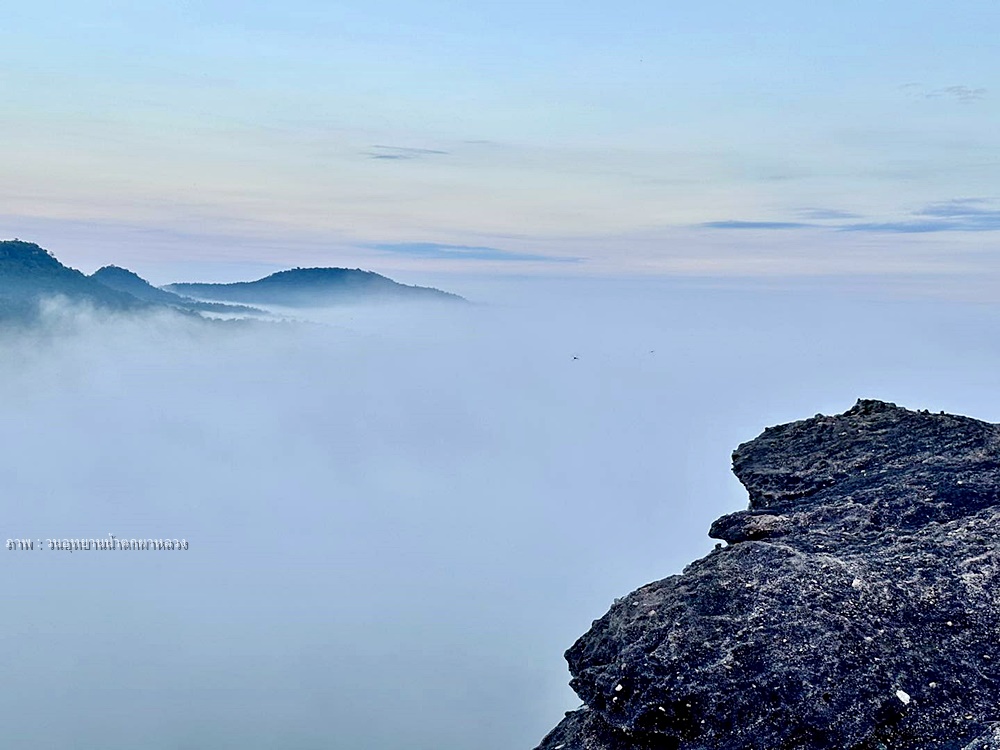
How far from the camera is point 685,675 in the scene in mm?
20797

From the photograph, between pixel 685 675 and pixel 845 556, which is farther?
pixel 845 556

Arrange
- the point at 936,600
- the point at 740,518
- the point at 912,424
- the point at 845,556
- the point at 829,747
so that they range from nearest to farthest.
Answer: the point at 829,747 < the point at 936,600 < the point at 845,556 < the point at 740,518 < the point at 912,424

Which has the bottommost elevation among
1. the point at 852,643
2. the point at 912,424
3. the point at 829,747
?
the point at 829,747

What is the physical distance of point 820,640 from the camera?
21016 millimetres

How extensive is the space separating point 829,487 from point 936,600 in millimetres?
9341

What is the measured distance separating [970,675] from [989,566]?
13.8ft

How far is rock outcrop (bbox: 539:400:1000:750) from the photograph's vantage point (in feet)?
63.8

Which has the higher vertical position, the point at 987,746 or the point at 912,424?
the point at 912,424

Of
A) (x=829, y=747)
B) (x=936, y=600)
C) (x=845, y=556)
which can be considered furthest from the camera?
(x=845, y=556)

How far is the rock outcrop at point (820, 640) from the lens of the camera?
63.8 ft

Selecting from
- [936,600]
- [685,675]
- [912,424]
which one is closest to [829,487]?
[912,424]

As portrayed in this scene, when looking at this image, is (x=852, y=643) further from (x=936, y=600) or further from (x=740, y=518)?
(x=740, y=518)

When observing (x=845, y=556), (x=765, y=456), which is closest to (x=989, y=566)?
(x=845, y=556)

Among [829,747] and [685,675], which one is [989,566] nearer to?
[829,747]
